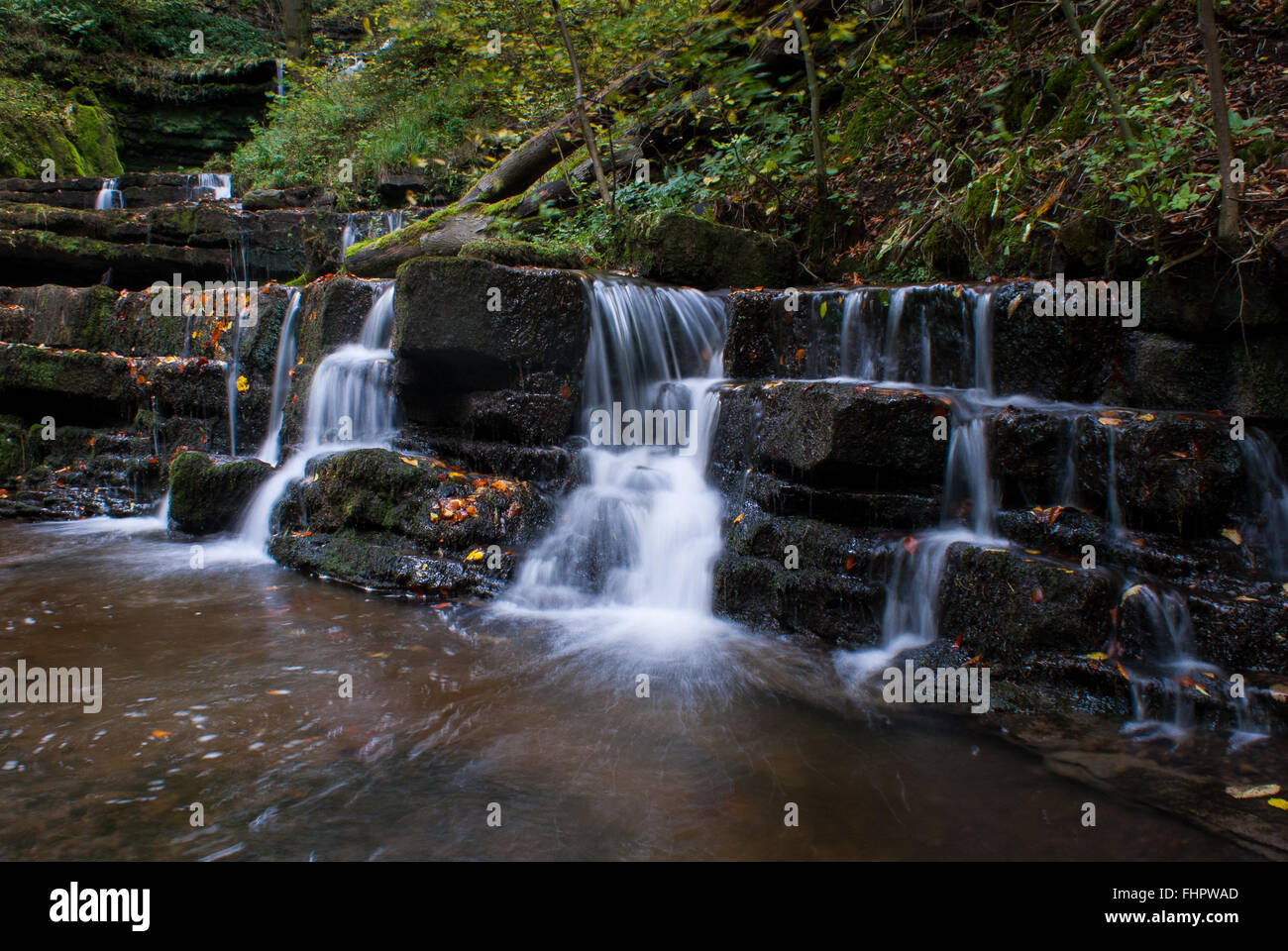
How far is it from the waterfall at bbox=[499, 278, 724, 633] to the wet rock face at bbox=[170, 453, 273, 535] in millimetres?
3221

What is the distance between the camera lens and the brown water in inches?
103

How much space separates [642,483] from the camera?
19.7ft

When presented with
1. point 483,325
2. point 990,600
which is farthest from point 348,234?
point 990,600

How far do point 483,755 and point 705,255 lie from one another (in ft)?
20.6

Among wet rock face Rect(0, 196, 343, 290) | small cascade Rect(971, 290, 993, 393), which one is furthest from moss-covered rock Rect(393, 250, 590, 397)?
wet rock face Rect(0, 196, 343, 290)

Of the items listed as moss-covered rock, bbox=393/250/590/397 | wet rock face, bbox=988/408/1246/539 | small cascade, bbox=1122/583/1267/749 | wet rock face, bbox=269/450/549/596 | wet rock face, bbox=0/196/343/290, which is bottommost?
small cascade, bbox=1122/583/1267/749

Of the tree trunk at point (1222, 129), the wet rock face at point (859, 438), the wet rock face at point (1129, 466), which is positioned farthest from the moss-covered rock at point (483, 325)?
the tree trunk at point (1222, 129)

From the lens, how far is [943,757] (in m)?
3.27

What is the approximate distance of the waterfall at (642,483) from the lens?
540 centimetres

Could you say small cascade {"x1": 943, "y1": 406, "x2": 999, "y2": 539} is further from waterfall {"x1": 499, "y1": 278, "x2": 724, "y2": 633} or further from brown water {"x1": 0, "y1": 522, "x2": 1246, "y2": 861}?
waterfall {"x1": 499, "y1": 278, "x2": 724, "y2": 633}

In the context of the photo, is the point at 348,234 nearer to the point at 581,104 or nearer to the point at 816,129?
the point at 581,104

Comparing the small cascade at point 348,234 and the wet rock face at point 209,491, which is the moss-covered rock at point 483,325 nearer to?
the wet rock face at point 209,491

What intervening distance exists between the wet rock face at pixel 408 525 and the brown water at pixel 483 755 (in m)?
0.65
